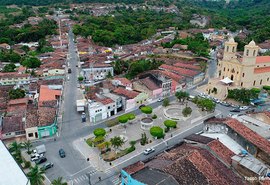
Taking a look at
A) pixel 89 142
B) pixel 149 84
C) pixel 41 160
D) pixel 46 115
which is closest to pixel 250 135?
pixel 89 142

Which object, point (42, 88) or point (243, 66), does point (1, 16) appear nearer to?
point (42, 88)

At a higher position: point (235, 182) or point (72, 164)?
point (235, 182)

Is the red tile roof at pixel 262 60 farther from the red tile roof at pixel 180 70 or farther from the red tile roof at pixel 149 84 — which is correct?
the red tile roof at pixel 149 84

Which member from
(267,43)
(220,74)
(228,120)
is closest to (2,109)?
(228,120)

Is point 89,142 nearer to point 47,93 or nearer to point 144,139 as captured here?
point 144,139

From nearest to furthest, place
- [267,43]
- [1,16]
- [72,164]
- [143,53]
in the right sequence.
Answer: [72,164] → [143,53] → [267,43] → [1,16]

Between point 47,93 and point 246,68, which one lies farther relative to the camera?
point 246,68

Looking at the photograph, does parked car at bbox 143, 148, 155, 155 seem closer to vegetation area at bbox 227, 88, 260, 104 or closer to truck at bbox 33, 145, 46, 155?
truck at bbox 33, 145, 46, 155
